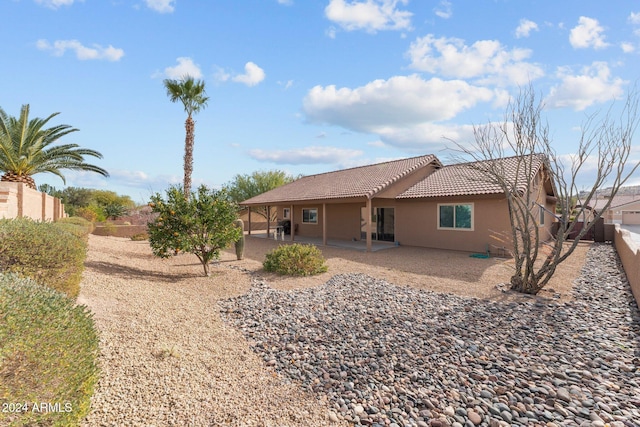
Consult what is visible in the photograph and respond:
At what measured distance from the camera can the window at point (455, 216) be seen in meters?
13.2

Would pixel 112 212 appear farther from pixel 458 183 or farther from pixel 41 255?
pixel 458 183

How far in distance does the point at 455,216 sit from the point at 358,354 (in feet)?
36.4

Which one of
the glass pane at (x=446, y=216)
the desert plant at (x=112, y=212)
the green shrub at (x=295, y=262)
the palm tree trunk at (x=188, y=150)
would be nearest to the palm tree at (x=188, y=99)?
the palm tree trunk at (x=188, y=150)

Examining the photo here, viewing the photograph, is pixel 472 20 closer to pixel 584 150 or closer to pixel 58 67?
pixel 584 150

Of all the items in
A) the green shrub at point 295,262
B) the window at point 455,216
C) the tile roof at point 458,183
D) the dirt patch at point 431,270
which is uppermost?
the tile roof at point 458,183

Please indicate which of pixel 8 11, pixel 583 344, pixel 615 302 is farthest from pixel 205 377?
pixel 8 11

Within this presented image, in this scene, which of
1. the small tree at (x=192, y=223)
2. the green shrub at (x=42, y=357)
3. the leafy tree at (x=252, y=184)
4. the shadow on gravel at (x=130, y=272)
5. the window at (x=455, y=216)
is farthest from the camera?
the leafy tree at (x=252, y=184)

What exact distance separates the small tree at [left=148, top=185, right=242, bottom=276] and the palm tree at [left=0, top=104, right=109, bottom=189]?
1044 centimetres

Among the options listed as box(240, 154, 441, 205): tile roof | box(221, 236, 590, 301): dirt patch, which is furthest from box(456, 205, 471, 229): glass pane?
box(240, 154, 441, 205): tile roof

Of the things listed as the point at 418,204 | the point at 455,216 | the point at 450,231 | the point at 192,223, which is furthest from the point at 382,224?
the point at 192,223

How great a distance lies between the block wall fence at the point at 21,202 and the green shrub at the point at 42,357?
6945 mm

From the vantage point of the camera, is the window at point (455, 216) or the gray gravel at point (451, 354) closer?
the gray gravel at point (451, 354)

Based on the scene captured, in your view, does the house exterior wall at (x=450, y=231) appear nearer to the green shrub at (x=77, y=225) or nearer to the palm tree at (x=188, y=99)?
the palm tree at (x=188, y=99)

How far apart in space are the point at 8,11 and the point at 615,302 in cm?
1483
